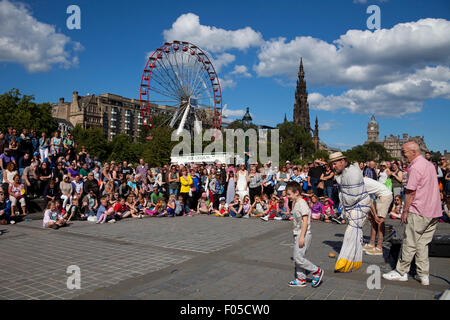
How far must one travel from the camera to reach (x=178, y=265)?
637 centimetres

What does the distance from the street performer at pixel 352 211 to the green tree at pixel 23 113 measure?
170 ft

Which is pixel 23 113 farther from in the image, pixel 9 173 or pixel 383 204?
pixel 383 204

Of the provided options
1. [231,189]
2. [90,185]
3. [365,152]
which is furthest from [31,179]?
[365,152]

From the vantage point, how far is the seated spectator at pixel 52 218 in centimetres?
1068

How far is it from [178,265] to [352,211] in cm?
331

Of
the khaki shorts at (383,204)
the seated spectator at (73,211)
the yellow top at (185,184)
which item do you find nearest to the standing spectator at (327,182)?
the yellow top at (185,184)

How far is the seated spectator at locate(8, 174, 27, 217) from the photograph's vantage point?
39.8ft

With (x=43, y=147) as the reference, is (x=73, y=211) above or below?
below

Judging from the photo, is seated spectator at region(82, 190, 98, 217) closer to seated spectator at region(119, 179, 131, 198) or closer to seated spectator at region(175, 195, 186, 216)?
seated spectator at region(119, 179, 131, 198)

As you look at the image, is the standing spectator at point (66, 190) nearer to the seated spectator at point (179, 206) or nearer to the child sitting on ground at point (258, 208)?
the seated spectator at point (179, 206)

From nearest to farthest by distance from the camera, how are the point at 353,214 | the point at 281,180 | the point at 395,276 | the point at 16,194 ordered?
1. the point at 395,276
2. the point at 353,214
3. the point at 16,194
4. the point at 281,180

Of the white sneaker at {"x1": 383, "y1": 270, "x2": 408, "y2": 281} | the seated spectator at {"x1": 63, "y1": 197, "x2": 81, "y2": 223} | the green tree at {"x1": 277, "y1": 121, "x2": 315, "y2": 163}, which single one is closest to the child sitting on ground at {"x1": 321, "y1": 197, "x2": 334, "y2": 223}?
the white sneaker at {"x1": 383, "y1": 270, "x2": 408, "y2": 281}

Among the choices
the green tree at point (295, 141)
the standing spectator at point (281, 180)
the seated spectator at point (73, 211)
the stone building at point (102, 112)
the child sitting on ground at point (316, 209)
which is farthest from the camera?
the stone building at point (102, 112)

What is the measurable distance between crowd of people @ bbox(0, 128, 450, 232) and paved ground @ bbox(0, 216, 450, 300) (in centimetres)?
206
